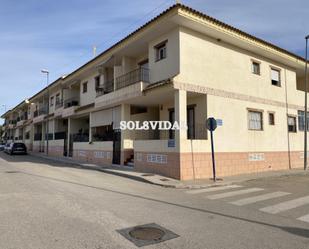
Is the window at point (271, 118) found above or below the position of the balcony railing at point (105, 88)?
below

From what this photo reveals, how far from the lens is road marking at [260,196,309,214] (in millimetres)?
6993

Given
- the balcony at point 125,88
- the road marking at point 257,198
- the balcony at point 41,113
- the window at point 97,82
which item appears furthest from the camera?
the balcony at point 41,113

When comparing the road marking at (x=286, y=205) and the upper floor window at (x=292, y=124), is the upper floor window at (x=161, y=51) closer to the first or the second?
the road marking at (x=286, y=205)

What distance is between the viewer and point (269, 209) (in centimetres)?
710

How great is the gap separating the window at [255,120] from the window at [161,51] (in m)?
6.37

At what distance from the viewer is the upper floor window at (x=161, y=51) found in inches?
570

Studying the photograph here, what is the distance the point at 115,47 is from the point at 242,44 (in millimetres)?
7628

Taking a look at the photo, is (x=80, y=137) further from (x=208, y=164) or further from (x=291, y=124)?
(x=291, y=124)

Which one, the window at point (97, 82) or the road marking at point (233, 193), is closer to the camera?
the road marking at point (233, 193)

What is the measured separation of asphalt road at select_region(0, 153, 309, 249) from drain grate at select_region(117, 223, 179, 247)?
0.15 metres

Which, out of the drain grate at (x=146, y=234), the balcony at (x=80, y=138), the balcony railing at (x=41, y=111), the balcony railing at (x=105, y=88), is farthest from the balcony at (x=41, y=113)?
the drain grate at (x=146, y=234)

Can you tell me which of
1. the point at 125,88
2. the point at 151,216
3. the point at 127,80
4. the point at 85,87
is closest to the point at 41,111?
the point at 85,87

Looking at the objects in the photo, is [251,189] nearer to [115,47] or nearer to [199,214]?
[199,214]

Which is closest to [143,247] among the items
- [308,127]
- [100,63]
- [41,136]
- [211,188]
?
[211,188]
